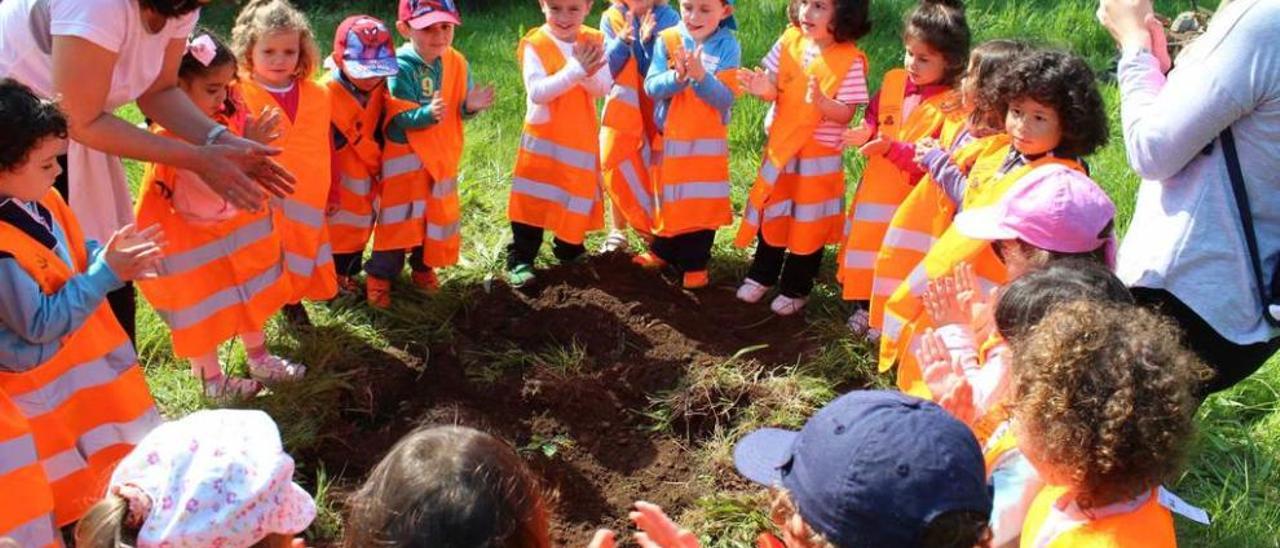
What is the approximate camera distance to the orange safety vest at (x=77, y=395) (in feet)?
9.44

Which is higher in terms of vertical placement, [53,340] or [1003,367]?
[53,340]

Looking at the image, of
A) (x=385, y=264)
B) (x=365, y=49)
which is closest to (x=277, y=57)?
(x=365, y=49)

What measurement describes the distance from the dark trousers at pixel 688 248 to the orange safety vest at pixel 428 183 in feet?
3.15

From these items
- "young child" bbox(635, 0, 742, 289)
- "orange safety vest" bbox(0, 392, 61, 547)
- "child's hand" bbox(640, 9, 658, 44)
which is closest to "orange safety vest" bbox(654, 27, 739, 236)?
"young child" bbox(635, 0, 742, 289)

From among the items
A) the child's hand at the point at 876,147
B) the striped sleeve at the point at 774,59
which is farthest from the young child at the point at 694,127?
the child's hand at the point at 876,147

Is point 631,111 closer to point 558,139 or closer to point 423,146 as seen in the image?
point 558,139

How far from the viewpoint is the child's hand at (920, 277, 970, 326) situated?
3064 millimetres

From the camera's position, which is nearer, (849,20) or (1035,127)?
(1035,127)

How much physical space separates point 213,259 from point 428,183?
3.35 feet

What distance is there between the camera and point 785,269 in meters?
4.82

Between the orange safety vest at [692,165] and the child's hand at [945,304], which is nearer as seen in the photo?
the child's hand at [945,304]

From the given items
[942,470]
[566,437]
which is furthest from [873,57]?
[942,470]

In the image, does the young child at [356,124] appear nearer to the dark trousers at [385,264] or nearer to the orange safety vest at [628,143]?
the dark trousers at [385,264]

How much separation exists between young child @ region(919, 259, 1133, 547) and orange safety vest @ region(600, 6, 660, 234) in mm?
2227
